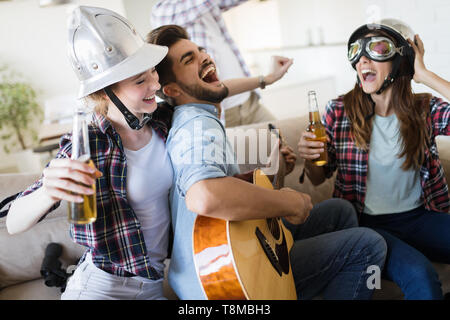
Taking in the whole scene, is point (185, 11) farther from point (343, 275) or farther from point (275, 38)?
point (275, 38)

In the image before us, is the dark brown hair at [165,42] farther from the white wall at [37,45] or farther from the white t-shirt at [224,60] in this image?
the white wall at [37,45]

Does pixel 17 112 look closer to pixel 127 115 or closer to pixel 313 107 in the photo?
pixel 127 115

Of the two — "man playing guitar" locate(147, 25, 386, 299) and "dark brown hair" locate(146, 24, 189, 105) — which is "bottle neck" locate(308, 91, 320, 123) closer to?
"man playing guitar" locate(147, 25, 386, 299)

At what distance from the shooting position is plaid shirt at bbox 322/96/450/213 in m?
1.62

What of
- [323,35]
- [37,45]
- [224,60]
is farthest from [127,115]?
[37,45]

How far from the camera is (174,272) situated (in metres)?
1.27

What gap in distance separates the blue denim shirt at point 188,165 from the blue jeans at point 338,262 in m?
0.41

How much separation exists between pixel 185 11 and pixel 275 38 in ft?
11.9

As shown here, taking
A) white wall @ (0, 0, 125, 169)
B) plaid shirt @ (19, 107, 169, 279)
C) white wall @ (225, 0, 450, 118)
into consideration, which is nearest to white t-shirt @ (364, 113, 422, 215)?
white wall @ (225, 0, 450, 118)

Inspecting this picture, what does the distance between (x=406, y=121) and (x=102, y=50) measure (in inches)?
48.3

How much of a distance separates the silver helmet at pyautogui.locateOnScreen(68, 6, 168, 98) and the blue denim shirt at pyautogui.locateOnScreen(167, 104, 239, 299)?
22 centimetres

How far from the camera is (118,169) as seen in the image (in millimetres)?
1176

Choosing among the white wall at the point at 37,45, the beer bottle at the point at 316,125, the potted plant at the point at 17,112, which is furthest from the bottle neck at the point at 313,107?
the white wall at the point at 37,45

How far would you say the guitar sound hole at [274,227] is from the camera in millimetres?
1344
